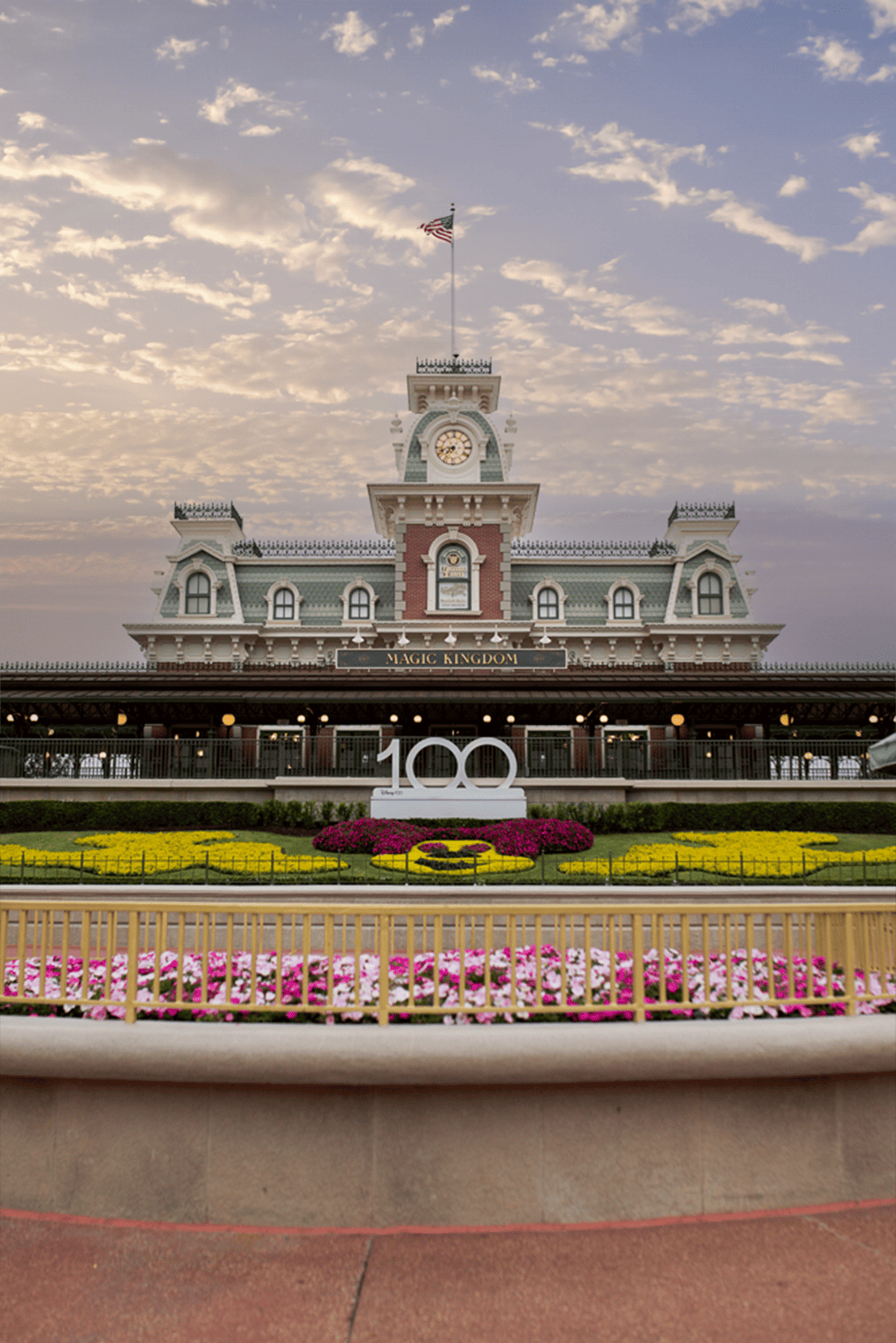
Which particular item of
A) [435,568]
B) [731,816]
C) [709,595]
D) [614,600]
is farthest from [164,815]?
[709,595]

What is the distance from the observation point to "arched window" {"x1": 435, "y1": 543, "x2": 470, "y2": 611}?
38.2m

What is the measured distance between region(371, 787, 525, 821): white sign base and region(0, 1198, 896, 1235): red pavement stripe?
1682 cm

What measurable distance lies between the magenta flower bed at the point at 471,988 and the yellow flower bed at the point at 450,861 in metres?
9.23

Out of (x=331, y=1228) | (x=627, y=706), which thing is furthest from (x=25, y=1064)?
(x=627, y=706)

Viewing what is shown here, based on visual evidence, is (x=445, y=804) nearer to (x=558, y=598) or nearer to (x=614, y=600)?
(x=558, y=598)

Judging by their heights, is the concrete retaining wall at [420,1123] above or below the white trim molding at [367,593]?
below

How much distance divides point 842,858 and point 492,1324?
16.0m

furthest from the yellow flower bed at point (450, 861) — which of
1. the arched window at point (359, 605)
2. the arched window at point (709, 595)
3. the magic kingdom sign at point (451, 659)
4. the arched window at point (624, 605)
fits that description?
the arched window at point (709, 595)

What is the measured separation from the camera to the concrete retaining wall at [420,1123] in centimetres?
446

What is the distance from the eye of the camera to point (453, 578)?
38.4 metres

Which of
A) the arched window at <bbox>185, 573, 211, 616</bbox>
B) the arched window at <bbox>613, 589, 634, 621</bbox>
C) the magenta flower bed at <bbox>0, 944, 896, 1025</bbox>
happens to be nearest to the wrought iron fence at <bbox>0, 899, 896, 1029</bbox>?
the magenta flower bed at <bbox>0, 944, 896, 1025</bbox>

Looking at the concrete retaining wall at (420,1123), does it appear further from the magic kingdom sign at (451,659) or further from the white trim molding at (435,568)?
the white trim molding at (435,568)

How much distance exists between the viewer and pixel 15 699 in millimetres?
27156

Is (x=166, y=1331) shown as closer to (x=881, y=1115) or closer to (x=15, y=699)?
(x=881, y=1115)
